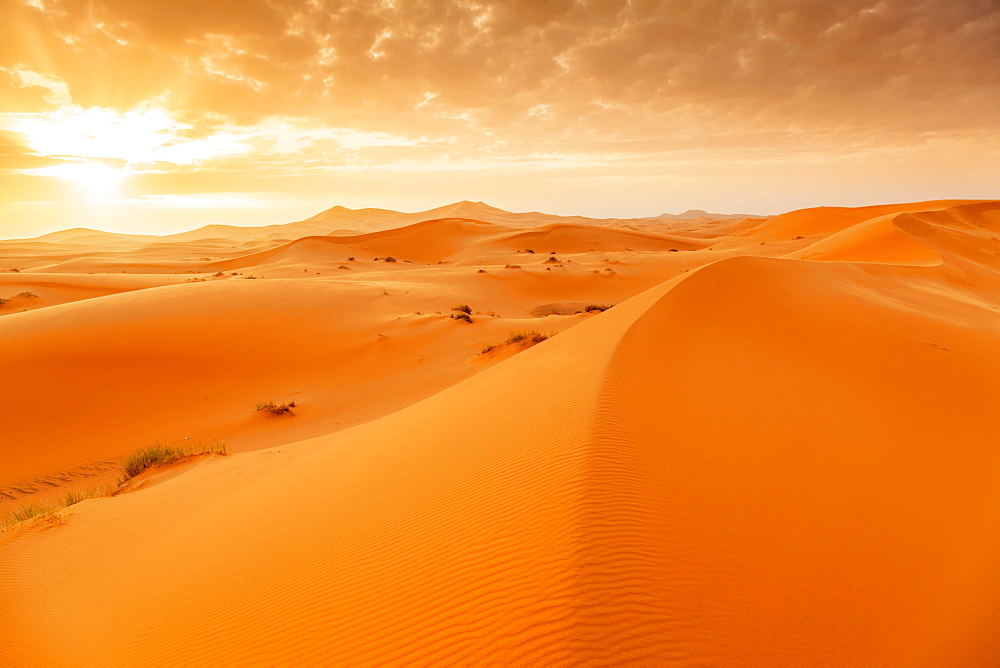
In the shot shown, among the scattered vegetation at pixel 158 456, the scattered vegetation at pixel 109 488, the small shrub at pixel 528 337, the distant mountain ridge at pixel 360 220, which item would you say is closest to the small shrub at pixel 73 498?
the scattered vegetation at pixel 109 488

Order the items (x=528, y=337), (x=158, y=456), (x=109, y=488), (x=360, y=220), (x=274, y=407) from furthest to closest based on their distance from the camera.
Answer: (x=360, y=220) < (x=528, y=337) < (x=274, y=407) < (x=158, y=456) < (x=109, y=488)

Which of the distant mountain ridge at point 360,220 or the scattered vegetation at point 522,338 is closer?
the scattered vegetation at point 522,338

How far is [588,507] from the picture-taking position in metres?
2.53

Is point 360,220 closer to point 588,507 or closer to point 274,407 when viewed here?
point 274,407

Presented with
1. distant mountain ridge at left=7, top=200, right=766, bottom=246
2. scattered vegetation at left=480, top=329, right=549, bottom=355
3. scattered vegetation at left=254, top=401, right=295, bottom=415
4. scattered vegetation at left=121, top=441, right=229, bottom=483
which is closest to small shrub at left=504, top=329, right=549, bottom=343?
scattered vegetation at left=480, top=329, right=549, bottom=355

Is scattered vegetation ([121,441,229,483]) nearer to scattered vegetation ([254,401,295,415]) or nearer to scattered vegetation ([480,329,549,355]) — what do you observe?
scattered vegetation ([254,401,295,415])

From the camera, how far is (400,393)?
9.09 metres

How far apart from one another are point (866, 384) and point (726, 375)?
56.4 inches

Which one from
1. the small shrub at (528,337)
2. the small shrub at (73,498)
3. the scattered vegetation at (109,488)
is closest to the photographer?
the scattered vegetation at (109,488)

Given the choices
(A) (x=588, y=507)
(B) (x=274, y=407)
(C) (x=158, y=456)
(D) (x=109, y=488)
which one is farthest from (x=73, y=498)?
(A) (x=588, y=507)

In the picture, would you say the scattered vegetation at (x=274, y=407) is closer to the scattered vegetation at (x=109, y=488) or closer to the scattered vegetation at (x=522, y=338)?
the scattered vegetation at (x=109, y=488)

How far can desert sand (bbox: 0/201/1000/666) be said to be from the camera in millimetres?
2164

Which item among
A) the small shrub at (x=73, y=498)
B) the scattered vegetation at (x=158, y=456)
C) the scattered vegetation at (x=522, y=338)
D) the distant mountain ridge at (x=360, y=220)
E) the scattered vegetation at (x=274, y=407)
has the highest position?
the distant mountain ridge at (x=360, y=220)

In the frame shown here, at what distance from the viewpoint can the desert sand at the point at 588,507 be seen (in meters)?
2.16
